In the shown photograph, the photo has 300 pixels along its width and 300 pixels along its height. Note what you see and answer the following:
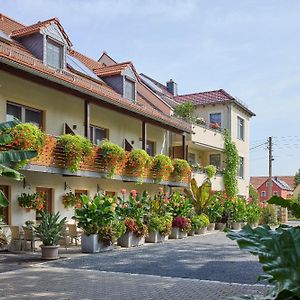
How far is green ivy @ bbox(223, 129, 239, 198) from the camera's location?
3269cm

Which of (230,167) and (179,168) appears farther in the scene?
(230,167)

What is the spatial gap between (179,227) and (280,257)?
17.9m

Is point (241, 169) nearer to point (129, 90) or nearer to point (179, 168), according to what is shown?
point (179, 168)

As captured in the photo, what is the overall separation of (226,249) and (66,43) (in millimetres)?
10937

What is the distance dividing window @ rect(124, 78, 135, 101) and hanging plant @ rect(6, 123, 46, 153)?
10.8 meters

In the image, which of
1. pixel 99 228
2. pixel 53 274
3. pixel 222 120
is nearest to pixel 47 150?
pixel 99 228

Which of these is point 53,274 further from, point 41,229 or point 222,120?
point 222,120

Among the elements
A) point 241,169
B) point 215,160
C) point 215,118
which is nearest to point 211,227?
point 215,160

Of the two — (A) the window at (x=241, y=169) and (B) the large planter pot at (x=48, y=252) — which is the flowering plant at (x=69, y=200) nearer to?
(B) the large planter pot at (x=48, y=252)

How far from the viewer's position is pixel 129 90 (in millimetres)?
25531

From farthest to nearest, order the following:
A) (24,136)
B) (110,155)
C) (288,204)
→ (110,155) → (24,136) → (288,204)

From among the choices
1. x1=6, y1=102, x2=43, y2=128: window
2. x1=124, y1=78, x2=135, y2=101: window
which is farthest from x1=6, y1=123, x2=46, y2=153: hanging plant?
x1=124, y1=78, x2=135, y2=101: window

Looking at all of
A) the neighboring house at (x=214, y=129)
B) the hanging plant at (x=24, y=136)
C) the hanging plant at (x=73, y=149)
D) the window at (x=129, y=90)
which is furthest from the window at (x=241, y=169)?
the hanging plant at (x=24, y=136)

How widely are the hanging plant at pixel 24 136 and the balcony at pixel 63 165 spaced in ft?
2.60
